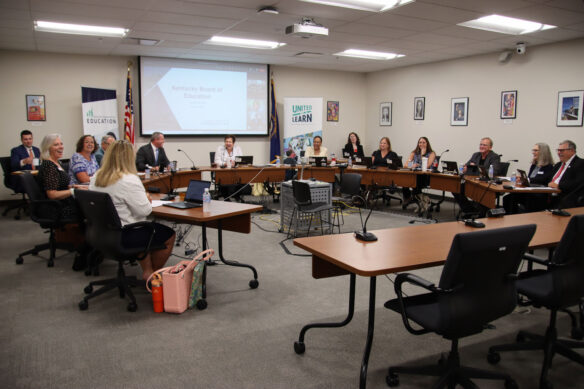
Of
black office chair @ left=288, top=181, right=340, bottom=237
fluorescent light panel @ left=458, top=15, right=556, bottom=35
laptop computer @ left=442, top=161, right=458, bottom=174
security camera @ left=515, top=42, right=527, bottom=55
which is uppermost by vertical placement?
fluorescent light panel @ left=458, top=15, right=556, bottom=35

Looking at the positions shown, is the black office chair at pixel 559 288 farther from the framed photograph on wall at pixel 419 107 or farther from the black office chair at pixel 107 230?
the framed photograph on wall at pixel 419 107

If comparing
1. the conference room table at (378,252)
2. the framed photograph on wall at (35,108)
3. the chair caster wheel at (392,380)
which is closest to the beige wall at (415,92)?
the framed photograph on wall at (35,108)

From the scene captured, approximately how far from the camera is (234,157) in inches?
316

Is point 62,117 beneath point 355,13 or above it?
beneath

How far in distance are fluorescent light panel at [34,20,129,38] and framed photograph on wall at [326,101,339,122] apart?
5.47 metres

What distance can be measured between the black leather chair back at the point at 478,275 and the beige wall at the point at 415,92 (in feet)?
19.6

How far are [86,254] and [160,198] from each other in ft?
3.16

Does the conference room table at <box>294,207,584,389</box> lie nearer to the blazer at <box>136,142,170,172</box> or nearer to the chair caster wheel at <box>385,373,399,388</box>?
the chair caster wheel at <box>385,373,399,388</box>

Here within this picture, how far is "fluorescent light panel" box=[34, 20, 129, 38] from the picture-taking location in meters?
6.33

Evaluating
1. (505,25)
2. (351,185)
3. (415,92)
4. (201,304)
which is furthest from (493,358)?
(415,92)

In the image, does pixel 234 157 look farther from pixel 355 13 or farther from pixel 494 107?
pixel 494 107

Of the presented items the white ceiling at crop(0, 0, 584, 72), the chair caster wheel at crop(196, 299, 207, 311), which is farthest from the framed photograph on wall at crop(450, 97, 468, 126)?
the chair caster wheel at crop(196, 299, 207, 311)

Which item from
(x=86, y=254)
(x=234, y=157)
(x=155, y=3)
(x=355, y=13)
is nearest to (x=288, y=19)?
(x=355, y=13)

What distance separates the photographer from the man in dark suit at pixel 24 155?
736cm
